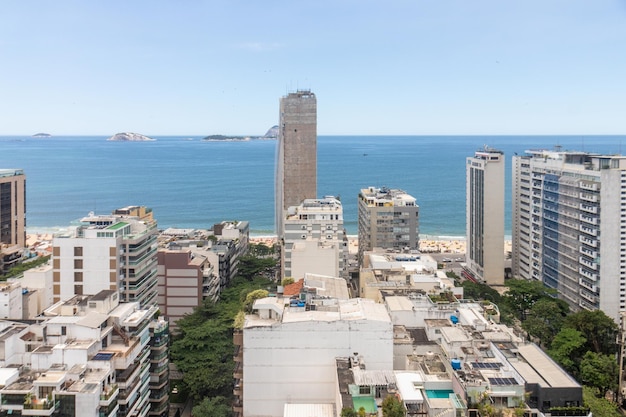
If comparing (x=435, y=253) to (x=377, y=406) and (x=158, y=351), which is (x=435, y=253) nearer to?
(x=158, y=351)

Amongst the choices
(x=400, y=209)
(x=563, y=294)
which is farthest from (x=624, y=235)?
(x=400, y=209)

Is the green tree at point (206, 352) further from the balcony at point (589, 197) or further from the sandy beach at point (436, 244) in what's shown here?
the sandy beach at point (436, 244)

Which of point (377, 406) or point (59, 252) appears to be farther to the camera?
point (59, 252)

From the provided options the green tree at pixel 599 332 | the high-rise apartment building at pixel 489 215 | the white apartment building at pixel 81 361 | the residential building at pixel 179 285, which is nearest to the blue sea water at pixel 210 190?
the high-rise apartment building at pixel 489 215

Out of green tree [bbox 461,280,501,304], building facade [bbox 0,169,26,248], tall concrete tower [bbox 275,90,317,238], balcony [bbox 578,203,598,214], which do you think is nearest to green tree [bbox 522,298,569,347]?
green tree [bbox 461,280,501,304]

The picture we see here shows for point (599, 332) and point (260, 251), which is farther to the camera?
point (260, 251)

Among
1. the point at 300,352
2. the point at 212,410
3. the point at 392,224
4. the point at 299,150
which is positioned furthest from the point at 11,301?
the point at 299,150

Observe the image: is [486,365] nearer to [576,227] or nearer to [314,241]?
[314,241]
